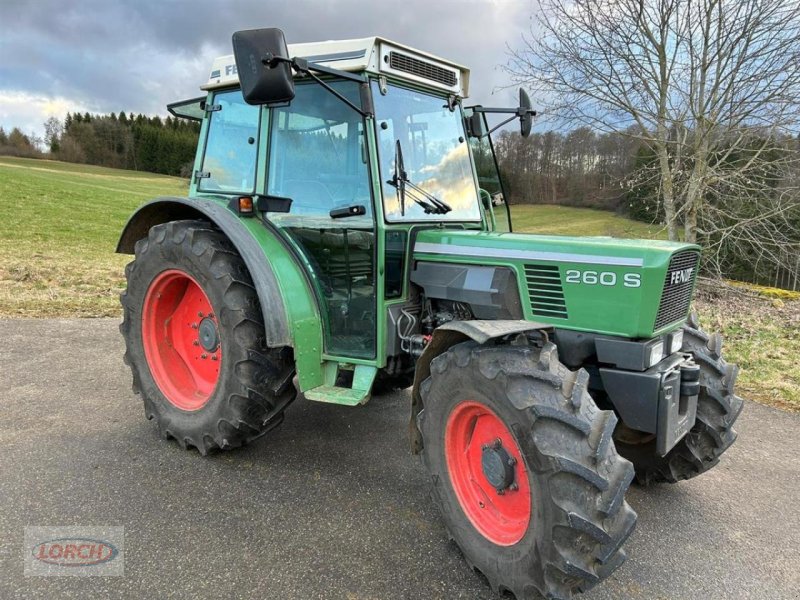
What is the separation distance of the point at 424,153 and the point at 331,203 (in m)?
0.62

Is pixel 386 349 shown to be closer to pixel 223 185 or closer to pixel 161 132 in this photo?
pixel 223 185

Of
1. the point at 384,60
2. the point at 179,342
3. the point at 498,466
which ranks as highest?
the point at 384,60

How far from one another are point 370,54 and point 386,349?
1563mm

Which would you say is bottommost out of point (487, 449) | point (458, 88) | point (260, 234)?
point (487, 449)

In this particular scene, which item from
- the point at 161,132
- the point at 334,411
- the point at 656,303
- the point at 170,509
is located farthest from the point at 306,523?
the point at 161,132

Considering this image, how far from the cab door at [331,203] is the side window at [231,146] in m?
0.23

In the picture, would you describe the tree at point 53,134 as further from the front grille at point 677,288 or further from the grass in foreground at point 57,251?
the front grille at point 677,288

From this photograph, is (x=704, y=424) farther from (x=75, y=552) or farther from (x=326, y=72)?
(x=75, y=552)

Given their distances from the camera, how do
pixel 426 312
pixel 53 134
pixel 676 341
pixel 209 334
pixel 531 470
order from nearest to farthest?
pixel 531 470
pixel 676 341
pixel 426 312
pixel 209 334
pixel 53 134

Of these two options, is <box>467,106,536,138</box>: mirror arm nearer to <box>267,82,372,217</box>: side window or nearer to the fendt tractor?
the fendt tractor

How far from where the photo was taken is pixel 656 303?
251 cm

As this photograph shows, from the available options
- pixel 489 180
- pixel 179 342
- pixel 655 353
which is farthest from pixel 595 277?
pixel 179 342

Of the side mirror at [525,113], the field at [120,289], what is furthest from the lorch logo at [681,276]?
the side mirror at [525,113]

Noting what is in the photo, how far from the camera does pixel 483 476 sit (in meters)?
2.59
